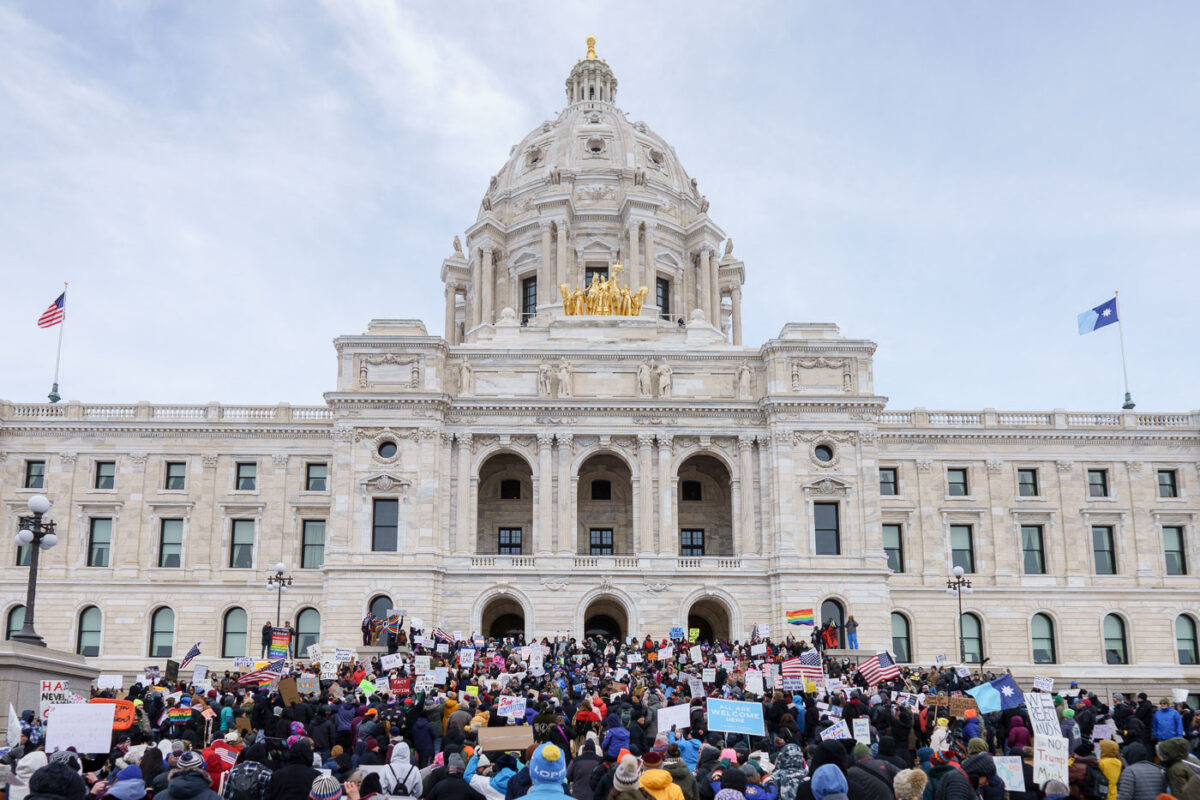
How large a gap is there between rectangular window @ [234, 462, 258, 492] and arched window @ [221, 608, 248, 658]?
5.75 meters

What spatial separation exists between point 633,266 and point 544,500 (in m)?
21.8

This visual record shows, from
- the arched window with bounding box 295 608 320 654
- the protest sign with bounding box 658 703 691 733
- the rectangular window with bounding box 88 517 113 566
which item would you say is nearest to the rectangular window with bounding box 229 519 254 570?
the arched window with bounding box 295 608 320 654

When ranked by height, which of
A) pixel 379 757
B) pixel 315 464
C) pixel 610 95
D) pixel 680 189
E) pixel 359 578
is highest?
pixel 610 95

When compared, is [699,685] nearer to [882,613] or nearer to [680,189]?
[882,613]

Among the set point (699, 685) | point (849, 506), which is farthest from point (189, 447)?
point (699, 685)

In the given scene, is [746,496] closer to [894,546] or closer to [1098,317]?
[894,546]

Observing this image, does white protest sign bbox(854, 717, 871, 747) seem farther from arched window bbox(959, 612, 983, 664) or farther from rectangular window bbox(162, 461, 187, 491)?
rectangular window bbox(162, 461, 187, 491)

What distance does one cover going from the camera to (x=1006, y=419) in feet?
190

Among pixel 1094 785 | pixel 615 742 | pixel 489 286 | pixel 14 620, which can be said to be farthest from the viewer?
pixel 489 286

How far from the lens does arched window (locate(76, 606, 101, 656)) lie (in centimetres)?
5444

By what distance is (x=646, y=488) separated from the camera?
2044 inches

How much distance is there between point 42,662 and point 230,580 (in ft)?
103

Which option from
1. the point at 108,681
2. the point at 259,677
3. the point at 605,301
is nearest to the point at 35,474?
the point at 605,301

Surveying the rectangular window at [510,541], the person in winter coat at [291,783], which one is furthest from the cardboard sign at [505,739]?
the rectangular window at [510,541]
